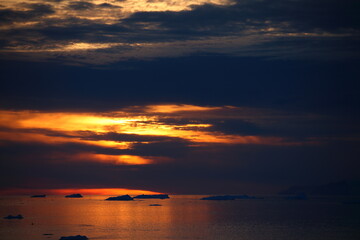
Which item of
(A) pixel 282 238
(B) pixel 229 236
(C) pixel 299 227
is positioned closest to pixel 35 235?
(B) pixel 229 236

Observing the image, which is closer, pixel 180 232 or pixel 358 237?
pixel 358 237

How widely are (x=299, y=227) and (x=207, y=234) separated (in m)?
26.1

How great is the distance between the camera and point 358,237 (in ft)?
275

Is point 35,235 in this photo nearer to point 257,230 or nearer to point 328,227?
point 257,230

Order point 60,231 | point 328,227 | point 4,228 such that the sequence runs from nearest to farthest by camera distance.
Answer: point 60,231, point 4,228, point 328,227

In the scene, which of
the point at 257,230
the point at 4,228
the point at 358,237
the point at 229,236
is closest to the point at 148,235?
the point at 229,236

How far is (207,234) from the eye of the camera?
87.2 meters

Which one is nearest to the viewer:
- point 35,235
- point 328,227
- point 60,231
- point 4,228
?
point 35,235

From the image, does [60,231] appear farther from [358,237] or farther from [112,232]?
[358,237]

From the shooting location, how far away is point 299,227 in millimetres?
103750

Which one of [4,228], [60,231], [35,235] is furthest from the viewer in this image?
[4,228]

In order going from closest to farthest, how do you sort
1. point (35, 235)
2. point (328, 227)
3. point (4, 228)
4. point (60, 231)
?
point (35, 235), point (60, 231), point (4, 228), point (328, 227)

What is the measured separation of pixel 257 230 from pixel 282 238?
42.3ft

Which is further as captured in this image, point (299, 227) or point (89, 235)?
point (299, 227)
